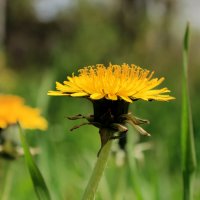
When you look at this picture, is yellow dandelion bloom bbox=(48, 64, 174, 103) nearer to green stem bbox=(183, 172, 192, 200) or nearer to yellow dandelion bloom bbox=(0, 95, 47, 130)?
green stem bbox=(183, 172, 192, 200)

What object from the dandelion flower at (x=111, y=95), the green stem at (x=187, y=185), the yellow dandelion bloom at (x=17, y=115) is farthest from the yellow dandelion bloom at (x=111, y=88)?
the yellow dandelion bloom at (x=17, y=115)

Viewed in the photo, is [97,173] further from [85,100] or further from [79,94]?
[85,100]

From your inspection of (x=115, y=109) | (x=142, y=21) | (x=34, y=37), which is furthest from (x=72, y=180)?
(x=34, y=37)

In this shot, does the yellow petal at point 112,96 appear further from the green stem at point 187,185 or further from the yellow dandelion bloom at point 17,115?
the yellow dandelion bloom at point 17,115

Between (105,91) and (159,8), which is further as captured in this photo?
(159,8)

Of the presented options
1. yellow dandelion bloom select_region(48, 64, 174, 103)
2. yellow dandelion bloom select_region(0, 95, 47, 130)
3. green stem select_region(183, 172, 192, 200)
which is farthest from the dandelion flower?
yellow dandelion bloom select_region(0, 95, 47, 130)

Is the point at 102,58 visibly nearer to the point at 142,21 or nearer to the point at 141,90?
the point at 142,21

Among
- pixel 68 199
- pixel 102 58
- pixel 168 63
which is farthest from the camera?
pixel 102 58
